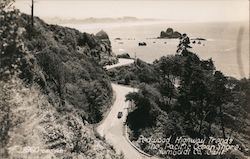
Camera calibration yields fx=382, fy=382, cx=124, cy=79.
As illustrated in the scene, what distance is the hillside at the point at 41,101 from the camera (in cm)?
1769

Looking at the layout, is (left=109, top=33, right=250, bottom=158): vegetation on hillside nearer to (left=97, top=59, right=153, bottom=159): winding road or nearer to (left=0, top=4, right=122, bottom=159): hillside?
(left=97, top=59, right=153, bottom=159): winding road

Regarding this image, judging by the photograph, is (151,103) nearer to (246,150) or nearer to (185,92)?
(185,92)

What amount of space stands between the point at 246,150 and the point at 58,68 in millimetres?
→ 27930

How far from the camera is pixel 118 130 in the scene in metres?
49.6

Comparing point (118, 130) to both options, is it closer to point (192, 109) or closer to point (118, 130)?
point (118, 130)

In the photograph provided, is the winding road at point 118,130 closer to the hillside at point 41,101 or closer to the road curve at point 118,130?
the road curve at point 118,130

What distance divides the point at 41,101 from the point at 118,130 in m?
20.2

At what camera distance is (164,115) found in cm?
5628

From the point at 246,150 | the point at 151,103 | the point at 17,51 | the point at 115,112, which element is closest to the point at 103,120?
the point at 115,112

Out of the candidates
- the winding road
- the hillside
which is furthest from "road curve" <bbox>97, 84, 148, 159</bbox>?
the hillside

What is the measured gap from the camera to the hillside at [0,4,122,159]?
17.7 m

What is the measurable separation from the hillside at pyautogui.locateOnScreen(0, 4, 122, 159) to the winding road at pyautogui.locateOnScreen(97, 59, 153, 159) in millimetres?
1489

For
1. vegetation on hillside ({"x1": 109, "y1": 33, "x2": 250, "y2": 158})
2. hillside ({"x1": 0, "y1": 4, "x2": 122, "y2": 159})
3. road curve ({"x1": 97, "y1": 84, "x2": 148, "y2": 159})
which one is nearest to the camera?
hillside ({"x1": 0, "y1": 4, "x2": 122, "y2": 159})

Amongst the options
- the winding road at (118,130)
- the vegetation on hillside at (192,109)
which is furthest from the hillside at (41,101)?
the vegetation on hillside at (192,109)
